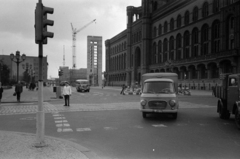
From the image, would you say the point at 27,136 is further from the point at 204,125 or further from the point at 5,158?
the point at 204,125

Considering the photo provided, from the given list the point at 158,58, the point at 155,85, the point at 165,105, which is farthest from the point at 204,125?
the point at 158,58

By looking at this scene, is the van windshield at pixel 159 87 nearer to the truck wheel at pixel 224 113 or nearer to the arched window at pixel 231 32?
the truck wheel at pixel 224 113

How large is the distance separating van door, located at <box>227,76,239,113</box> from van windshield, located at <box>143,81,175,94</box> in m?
2.71

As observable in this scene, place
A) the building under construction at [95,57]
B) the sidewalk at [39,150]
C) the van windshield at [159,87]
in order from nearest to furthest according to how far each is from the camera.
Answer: the sidewalk at [39,150] < the van windshield at [159,87] < the building under construction at [95,57]

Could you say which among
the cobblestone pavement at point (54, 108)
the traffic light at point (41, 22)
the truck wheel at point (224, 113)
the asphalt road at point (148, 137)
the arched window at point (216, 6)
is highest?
the arched window at point (216, 6)

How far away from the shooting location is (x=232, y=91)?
11.1 meters

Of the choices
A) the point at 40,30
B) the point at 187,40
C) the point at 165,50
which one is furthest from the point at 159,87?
the point at 165,50

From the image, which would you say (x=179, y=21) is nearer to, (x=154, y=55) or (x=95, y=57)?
(x=154, y=55)

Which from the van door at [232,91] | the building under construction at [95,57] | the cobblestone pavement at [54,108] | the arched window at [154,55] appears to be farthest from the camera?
the building under construction at [95,57]

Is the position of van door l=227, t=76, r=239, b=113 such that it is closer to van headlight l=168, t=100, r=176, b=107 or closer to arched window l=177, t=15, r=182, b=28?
van headlight l=168, t=100, r=176, b=107

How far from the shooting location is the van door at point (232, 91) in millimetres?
10682

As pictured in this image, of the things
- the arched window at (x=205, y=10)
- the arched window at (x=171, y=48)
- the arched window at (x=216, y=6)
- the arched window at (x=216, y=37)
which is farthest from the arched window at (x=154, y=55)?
the arched window at (x=216, y=6)

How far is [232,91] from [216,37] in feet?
147

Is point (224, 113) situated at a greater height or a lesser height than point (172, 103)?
lesser
